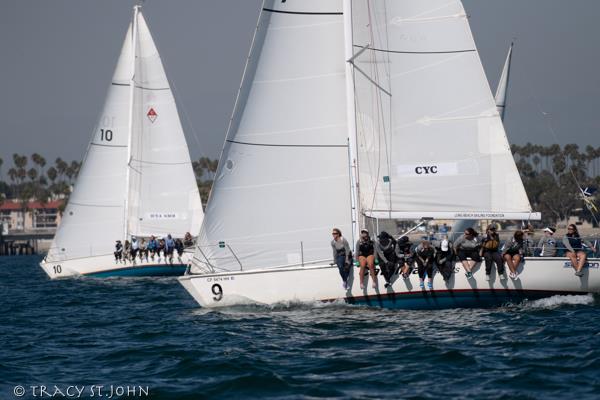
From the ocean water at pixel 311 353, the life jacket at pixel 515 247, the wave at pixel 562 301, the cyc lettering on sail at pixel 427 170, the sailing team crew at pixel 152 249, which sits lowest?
the ocean water at pixel 311 353

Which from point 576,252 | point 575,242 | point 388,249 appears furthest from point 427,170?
point 576,252

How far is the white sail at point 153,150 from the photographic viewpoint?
4300 cm

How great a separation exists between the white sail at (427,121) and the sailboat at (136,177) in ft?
72.7

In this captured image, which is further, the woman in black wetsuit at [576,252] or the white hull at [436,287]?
the white hull at [436,287]

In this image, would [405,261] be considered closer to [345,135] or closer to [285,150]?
[345,135]

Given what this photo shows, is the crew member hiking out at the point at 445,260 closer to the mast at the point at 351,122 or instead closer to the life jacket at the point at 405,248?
the life jacket at the point at 405,248

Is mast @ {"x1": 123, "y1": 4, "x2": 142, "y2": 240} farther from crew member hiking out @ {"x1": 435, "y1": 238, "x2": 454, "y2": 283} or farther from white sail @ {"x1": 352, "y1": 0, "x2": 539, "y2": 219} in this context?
crew member hiking out @ {"x1": 435, "y1": 238, "x2": 454, "y2": 283}

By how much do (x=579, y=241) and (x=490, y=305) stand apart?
89.5 inches

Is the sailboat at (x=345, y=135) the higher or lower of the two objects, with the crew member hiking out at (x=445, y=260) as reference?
higher

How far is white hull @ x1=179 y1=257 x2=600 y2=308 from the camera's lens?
2069cm

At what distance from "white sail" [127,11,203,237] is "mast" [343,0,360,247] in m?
22.2

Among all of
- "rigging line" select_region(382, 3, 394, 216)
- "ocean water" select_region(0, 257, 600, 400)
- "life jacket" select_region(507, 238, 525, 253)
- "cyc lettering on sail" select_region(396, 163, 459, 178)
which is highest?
"rigging line" select_region(382, 3, 394, 216)

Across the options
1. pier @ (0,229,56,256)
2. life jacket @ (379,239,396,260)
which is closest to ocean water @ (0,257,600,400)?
life jacket @ (379,239,396,260)

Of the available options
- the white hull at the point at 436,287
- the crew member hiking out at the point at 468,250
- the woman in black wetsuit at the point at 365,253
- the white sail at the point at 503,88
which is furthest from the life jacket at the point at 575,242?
the white sail at the point at 503,88
